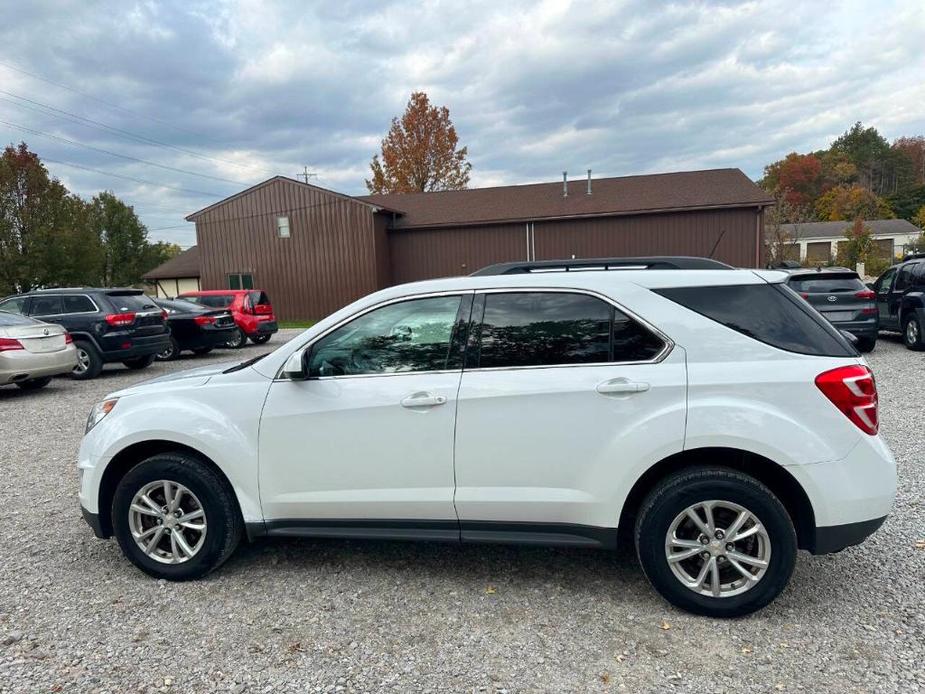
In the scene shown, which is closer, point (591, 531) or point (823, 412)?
point (823, 412)

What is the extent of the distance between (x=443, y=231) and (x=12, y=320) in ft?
61.9

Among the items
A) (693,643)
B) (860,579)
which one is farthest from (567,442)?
(860,579)

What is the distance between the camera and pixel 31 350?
9172 mm

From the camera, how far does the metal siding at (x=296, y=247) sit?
25844 millimetres

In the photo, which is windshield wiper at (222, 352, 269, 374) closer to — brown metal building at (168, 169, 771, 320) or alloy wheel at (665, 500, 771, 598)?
alloy wheel at (665, 500, 771, 598)

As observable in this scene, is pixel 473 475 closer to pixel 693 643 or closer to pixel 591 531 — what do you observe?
pixel 591 531

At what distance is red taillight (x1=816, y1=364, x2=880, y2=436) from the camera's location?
2793 mm

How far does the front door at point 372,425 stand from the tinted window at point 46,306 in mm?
10135

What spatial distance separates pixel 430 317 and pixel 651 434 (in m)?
1.28

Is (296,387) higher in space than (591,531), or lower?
higher

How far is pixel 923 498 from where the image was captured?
4.38m

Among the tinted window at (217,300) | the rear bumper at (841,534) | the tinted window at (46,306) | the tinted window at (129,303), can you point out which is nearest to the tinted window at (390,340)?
the rear bumper at (841,534)

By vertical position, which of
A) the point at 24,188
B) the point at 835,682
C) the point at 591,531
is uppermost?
the point at 24,188

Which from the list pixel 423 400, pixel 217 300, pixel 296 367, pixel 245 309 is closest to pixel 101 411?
pixel 296 367
